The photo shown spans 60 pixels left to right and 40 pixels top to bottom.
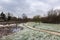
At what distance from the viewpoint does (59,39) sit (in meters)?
15.2

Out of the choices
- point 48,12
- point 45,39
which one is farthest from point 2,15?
point 45,39

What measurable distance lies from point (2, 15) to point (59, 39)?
9194 cm

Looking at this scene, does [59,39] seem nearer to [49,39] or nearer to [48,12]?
[49,39]

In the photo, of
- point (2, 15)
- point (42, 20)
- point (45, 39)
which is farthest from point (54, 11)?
point (45, 39)

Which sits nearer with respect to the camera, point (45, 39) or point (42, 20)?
point (45, 39)

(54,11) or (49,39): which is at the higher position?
(54,11)

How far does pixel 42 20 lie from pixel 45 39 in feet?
197

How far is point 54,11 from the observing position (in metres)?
91.9

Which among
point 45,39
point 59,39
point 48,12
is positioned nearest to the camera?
point 59,39

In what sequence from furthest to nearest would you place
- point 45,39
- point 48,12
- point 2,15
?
point 2,15
point 48,12
point 45,39

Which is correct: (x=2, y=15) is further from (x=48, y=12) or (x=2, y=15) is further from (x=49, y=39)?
(x=49, y=39)

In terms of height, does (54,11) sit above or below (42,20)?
above

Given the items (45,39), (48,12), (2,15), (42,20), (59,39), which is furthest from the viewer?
(2,15)

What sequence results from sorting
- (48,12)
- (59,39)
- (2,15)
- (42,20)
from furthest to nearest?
(2,15) < (48,12) < (42,20) < (59,39)
